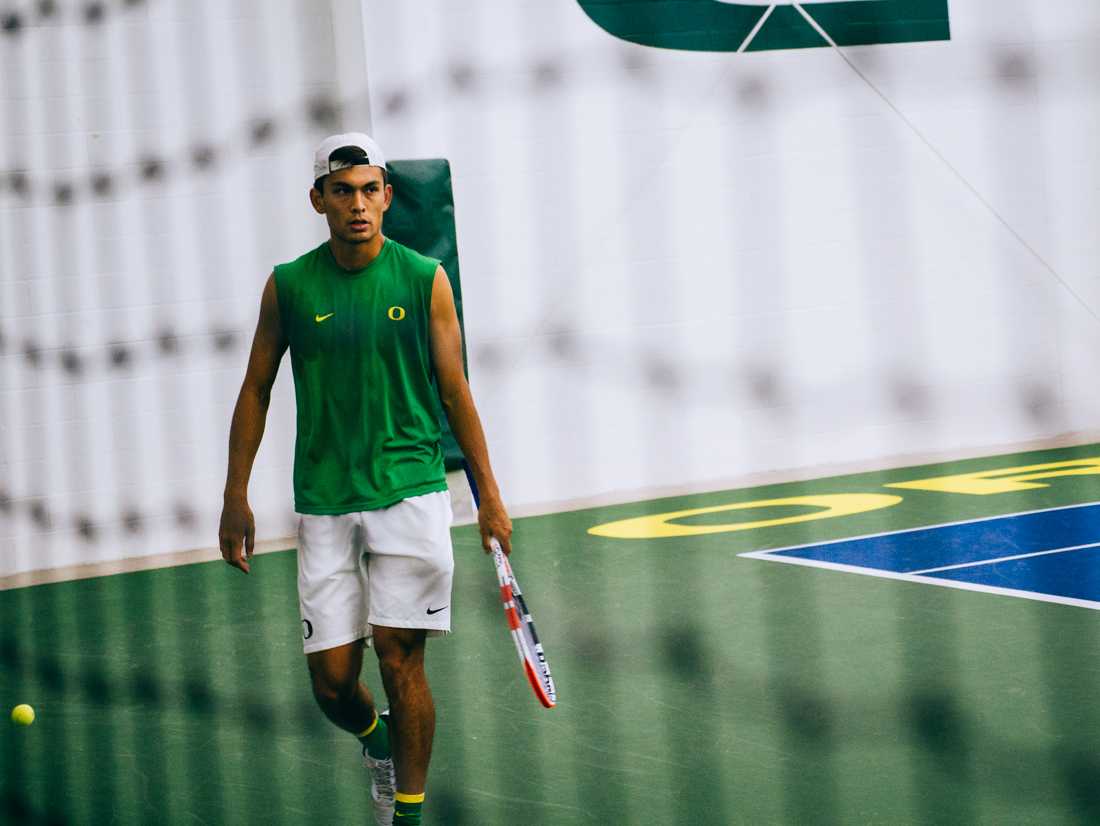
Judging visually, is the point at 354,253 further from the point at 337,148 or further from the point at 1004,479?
the point at 1004,479

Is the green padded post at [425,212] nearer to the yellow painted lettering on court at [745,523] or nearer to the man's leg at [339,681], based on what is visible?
the yellow painted lettering on court at [745,523]

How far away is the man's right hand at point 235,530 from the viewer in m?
3.16

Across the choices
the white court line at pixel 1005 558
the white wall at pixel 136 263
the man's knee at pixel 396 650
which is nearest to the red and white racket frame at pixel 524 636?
the man's knee at pixel 396 650

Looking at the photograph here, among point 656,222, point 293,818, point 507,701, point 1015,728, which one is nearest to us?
point 293,818

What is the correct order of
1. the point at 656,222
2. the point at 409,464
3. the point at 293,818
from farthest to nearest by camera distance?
the point at 656,222 → the point at 293,818 → the point at 409,464

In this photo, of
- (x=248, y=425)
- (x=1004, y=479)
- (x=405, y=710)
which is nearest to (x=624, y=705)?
(x=405, y=710)

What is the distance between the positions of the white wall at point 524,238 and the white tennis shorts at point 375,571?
438cm

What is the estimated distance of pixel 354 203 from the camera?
3059mm

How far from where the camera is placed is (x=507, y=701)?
427 cm

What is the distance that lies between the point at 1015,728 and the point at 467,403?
1531mm


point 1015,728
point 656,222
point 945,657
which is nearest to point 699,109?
point 656,222

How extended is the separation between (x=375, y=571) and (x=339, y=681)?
0.78ft

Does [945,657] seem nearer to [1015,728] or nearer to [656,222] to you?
[1015,728]

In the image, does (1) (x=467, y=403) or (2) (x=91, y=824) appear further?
(2) (x=91, y=824)
